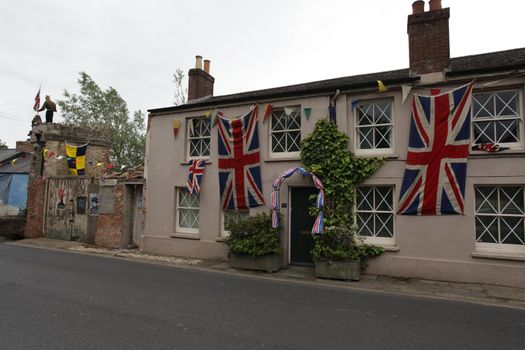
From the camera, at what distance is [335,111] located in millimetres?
9867

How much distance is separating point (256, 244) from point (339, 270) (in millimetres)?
2568

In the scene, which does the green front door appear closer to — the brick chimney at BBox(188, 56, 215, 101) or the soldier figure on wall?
the brick chimney at BBox(188, 56, 215, 101)

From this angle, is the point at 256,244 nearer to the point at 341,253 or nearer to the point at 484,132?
the point at 341,253

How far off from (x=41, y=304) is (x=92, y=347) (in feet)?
8.25

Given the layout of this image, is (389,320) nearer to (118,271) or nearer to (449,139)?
(449,139)

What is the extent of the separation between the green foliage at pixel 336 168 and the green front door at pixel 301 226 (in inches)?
30.4

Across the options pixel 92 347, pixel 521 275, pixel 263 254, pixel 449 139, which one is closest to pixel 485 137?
pixel 449 139

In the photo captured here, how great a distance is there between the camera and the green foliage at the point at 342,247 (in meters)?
8.54

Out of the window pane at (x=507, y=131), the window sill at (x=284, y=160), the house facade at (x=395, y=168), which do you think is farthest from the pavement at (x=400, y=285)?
the window pane at (x=507, y=131)

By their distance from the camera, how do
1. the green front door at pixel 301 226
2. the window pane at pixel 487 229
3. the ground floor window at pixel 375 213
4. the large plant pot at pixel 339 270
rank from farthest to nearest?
the green front door at pixel 301 226 → the ground floor window at pixel 375 213 → the large plant pot at pixel 339 270 → the window pane at pixel 487 229

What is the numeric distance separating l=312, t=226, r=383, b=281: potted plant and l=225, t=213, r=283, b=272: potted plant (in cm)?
128

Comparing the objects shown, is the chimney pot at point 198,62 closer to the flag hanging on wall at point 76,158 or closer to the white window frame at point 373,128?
the flag hanging on wall at point 76,158

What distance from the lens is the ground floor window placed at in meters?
9.16

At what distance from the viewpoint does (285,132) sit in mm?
10680
